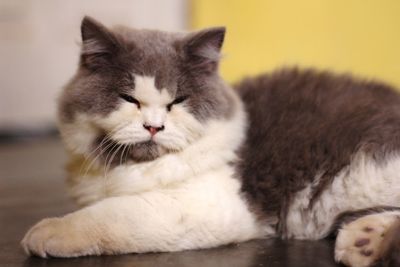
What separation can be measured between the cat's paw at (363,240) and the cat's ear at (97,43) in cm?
78

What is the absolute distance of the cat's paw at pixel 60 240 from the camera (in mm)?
1520

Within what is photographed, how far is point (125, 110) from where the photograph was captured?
1.57m

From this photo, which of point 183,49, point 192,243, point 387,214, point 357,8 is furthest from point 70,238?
point 357,8

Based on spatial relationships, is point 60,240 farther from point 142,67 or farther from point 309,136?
point 309,136

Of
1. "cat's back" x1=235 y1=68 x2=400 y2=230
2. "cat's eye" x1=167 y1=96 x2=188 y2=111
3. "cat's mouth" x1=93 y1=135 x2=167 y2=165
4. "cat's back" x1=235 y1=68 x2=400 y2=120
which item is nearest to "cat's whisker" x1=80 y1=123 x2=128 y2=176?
"cat's mouth" x1=93 y1=135 x2=167 y2=165

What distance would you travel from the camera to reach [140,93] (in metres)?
1.56

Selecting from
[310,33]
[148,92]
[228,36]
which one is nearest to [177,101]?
[148,92]

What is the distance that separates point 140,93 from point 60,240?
431 millimetres

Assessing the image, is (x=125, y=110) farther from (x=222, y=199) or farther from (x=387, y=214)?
(x=387, y=214)

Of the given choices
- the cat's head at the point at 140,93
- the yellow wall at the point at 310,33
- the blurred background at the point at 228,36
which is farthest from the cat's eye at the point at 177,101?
the yellow wall at the point at 310,33

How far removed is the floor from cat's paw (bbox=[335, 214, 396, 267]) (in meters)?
0.05

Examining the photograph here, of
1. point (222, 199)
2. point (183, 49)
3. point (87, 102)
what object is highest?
point (183, 49)

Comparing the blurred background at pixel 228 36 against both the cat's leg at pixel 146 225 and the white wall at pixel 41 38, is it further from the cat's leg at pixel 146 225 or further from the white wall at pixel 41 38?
the cat's leg at pixel 146 225

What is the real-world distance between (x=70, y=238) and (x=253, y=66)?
2.55 metres
